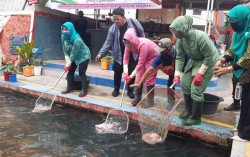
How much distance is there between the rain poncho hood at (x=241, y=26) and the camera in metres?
2.95

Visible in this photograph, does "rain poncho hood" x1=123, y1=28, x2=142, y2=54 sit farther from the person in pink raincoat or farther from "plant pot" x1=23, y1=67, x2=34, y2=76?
"plant pot" x1=23, y1=67, x2=34, y2=76

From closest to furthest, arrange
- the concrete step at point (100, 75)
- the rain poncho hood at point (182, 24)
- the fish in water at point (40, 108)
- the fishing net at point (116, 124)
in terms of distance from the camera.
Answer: the rain poncho hood at point (182, 24) < the fishing net at point (116, 124) < the fish in water at point (40, 108) < the concrete step at point (100, 75)

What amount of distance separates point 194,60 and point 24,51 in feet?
20.1

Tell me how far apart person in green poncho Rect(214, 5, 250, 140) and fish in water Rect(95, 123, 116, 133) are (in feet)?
6.53

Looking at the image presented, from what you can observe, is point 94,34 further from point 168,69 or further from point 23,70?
point 168,69

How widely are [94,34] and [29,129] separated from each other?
647 cm

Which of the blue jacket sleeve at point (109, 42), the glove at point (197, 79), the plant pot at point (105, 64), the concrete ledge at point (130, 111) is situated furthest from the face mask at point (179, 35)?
the plant pot at point (105, 64)

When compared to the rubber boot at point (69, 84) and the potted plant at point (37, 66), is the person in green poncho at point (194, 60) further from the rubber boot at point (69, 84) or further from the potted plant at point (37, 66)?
the potted plant at point (37, 66)

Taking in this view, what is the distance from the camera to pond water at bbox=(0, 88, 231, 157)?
11.1 feet

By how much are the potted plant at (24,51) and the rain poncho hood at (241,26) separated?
21.9ft

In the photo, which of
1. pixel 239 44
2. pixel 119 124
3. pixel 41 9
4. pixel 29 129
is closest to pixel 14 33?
pixel 41 9

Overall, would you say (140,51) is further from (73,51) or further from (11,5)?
(11,5)

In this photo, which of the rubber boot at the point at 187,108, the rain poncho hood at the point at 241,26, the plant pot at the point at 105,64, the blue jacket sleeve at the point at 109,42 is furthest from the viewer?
the plant pot at the point at 105,64

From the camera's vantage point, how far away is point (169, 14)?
35.3 feet
